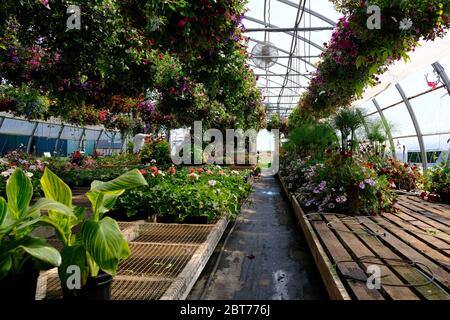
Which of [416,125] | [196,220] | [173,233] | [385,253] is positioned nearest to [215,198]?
[196,220]

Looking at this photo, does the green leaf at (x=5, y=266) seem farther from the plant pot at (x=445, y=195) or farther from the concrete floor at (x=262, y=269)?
the plant pot at (x=445, y=195)

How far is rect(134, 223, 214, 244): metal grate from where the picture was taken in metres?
3.06

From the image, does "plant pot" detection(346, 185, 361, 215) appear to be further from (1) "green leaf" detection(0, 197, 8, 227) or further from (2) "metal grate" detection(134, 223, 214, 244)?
(1) "green leaf" detection(0, 197, 8, 227)

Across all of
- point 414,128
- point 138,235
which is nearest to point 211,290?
point 138,235

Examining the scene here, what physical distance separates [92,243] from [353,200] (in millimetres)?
3301

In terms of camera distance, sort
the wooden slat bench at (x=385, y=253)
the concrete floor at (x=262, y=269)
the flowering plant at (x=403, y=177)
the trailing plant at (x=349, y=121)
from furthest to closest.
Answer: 1. the flowering plant at (x=403, y=177)
2. the trailing plant at (x=349, y=121)
3. the concrete floor at (x=262, y=269)
4. the wooden slat bench at (x=385, y=253)

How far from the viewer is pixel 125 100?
27.8ft

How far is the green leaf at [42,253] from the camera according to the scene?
124 centimetres

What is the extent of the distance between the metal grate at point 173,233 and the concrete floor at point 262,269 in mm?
280

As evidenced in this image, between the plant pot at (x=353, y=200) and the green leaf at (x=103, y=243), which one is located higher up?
the green leaf at (x=103, y=243)
